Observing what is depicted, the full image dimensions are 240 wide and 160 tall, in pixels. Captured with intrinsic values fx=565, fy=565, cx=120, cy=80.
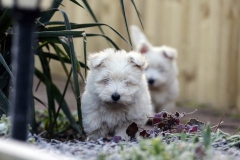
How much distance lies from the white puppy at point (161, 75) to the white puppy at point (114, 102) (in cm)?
276

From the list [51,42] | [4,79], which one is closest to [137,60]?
[51,42]

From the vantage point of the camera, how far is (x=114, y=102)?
4.27 metres

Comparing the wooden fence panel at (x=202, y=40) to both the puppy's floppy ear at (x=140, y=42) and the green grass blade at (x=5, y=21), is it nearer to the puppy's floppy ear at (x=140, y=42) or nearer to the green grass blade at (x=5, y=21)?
the puppy's floppy ear at (x=140, y=42)

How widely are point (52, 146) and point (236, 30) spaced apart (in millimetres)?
5464

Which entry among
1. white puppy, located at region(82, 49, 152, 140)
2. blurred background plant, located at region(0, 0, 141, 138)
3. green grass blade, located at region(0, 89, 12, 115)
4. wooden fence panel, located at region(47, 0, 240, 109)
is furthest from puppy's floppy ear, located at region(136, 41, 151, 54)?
green grass blade, located at region(0, 89, 12, 115)

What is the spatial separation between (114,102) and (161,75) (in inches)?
124

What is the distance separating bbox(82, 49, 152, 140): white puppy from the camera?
4348 mm

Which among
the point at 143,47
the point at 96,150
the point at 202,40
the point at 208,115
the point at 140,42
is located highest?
the point at 202,40

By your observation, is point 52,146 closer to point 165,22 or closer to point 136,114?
point 136,114

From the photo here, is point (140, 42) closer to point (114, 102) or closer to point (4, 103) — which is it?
point (114, 102)

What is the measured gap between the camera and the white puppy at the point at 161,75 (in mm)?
7336

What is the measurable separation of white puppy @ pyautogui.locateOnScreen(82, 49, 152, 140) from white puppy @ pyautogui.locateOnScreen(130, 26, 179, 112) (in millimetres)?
2755

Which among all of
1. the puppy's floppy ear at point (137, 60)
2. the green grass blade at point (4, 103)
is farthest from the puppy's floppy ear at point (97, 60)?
the green grass blade at point (4, 103)

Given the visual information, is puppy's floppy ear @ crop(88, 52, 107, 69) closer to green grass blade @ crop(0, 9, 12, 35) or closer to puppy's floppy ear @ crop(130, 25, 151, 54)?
green grass blade @ crop(0, 9, 12, 35)
